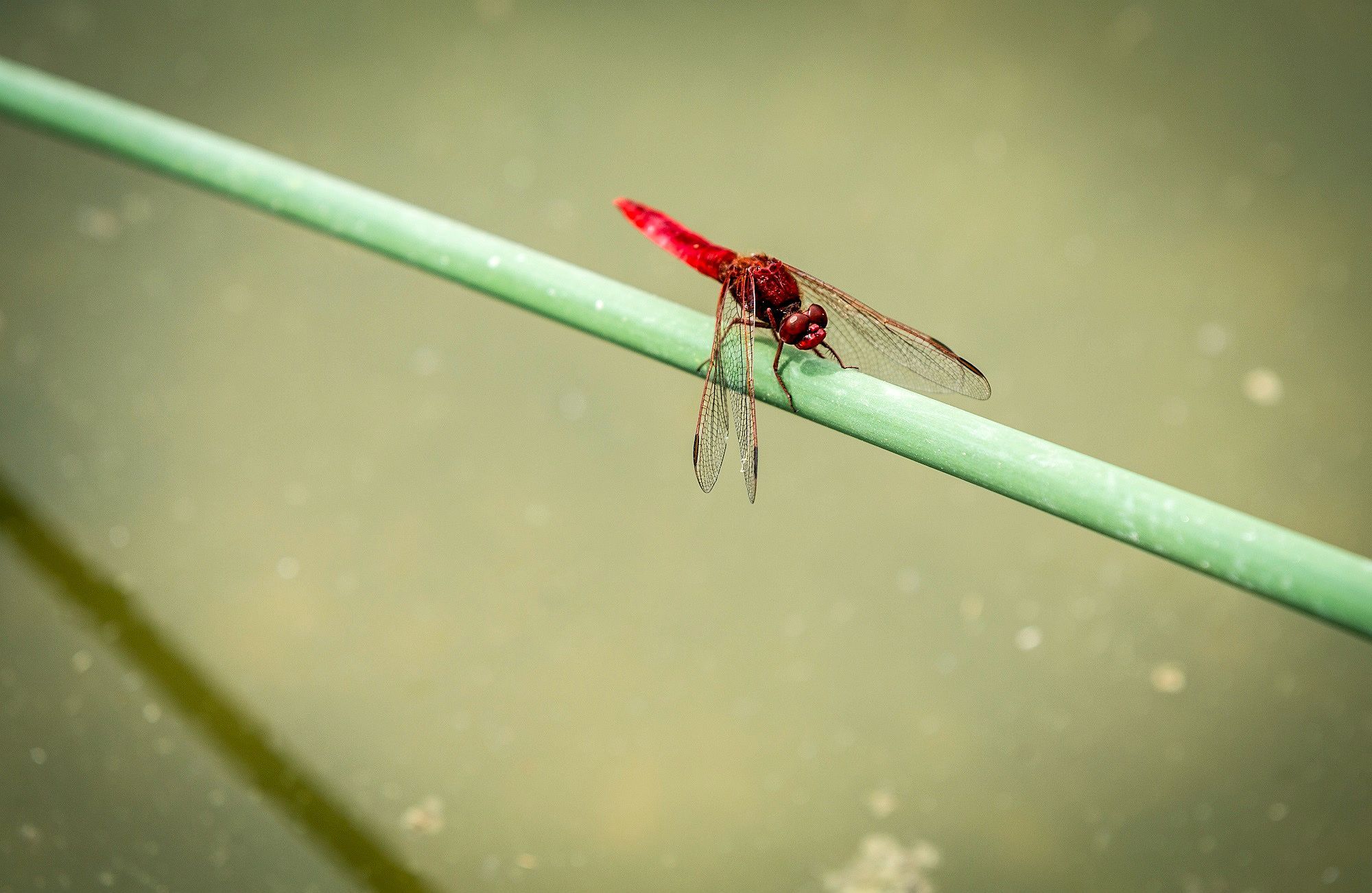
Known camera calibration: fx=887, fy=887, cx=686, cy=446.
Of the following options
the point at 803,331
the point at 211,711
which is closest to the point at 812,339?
the point at 803,331

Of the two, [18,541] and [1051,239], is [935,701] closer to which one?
[1051,239]

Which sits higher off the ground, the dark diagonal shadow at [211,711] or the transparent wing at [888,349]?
the transparent wing at [888,349]

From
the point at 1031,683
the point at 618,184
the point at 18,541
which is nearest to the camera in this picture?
the point at 1031,683

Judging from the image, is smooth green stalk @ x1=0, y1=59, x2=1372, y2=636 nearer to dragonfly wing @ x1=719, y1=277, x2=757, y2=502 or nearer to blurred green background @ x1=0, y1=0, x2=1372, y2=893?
dragonfly wing @ x1=719, y1=277, x2=757, y2=502

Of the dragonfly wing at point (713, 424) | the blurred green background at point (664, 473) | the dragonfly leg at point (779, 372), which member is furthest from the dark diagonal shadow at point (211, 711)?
the dragonfly leg at point (779, 372)

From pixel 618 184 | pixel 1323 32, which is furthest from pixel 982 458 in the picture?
pixel 1323 32

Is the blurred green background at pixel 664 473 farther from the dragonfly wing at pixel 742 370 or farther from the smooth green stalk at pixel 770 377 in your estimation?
the smooth green stalk at pixel 770 377
